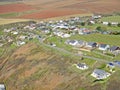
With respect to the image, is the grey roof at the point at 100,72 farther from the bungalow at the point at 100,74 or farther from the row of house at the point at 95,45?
the row of house at the point at 95,45

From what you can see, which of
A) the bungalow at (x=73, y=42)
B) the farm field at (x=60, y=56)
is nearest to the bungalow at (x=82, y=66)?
the farm field at (x=60, y=56)

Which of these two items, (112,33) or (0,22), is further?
(0,22)

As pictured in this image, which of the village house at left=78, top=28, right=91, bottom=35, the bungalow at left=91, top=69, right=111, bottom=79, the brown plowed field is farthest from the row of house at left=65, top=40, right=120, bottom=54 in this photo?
the brown plowed field

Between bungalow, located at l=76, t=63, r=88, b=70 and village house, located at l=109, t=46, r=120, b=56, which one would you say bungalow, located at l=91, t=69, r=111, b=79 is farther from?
village house, located at l=109, t=46, r=120, b=56

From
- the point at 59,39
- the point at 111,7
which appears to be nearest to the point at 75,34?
the point at 59,39

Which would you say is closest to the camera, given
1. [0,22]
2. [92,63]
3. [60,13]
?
[92,63]

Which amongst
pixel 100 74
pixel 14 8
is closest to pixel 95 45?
pixel 100 74

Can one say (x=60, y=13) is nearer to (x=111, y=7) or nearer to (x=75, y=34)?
(x=111, y=7)
